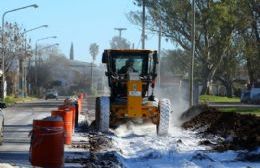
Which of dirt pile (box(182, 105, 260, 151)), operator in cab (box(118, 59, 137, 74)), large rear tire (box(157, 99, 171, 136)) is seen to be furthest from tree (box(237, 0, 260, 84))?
large rear tire (box(157, 99, 171, 136))

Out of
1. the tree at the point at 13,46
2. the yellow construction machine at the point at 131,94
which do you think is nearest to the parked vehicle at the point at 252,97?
the tree at the point at 13,46

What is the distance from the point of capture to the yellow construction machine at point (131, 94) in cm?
2753

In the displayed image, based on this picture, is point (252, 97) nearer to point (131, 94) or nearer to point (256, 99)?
point (256, 99)

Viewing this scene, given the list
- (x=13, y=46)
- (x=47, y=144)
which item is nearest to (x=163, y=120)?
(x=47, y=144)

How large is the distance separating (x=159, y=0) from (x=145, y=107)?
51.3 m

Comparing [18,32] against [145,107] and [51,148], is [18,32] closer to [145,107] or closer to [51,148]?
[145,107]

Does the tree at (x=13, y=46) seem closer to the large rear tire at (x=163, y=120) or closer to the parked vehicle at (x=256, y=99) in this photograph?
the parked vehicle at (x=256, y=99)

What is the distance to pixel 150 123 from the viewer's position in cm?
3005

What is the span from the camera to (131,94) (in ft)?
91.0

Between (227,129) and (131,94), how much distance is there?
12.6 ft

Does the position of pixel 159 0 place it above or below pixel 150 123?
above

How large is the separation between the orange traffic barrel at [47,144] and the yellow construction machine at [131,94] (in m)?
10.4

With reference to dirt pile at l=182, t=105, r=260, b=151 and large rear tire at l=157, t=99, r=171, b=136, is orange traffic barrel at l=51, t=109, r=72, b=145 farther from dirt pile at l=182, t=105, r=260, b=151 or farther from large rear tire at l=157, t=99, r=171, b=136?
dirt pile at l=182, t=105, r=260, b=151

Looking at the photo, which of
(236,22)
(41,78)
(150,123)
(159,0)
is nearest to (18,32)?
(159,0)
